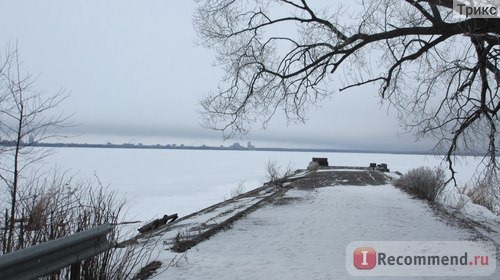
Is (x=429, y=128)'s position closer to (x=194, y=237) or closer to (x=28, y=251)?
(x=194, y=237)

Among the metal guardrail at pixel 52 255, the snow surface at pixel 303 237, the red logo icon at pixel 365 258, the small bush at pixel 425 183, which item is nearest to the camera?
the metal guardrail at pixel 52 255

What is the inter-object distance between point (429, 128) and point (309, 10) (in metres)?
4.78

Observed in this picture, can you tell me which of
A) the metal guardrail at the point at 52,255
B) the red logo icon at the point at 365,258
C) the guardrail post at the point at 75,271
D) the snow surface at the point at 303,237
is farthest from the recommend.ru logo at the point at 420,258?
the guardrail post at the point at 75,271

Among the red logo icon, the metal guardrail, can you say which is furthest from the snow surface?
the metal guardrail

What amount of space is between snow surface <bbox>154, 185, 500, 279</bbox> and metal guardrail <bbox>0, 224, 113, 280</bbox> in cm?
152

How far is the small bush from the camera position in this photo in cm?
1619

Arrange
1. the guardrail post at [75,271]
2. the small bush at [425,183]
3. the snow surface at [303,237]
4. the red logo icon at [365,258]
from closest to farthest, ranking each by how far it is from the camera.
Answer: the guardrail post at [75,271] < the snow surface at [303,237] < the red logo icon at [365,258] < the small bush at [425,183]

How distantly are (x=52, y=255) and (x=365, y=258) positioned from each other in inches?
183

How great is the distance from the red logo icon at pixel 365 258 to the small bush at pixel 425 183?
9475mm

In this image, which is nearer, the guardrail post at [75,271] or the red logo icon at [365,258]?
the guardrail post at [75,271]

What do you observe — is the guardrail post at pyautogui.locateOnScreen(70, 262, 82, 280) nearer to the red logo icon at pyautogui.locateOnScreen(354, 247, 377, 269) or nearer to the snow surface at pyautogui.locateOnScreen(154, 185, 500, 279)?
the snow surface at pyautogui.locateOnScreen(154, 185, 500, 279)

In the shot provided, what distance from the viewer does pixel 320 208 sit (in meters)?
12.1

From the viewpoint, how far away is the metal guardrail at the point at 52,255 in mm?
3215

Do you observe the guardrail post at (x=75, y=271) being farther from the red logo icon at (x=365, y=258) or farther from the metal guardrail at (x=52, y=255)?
the red logo icon at (x=365, y=258)
